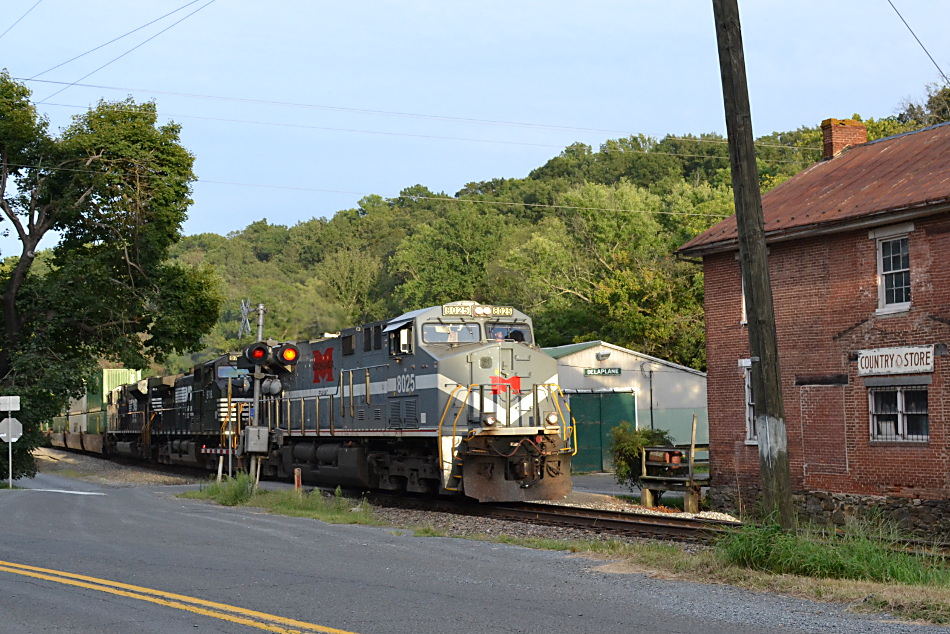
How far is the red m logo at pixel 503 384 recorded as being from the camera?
2146cm

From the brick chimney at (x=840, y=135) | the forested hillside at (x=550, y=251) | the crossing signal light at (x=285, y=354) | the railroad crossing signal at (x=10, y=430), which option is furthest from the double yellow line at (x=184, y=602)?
the forested hillside at (x=550, y=251)

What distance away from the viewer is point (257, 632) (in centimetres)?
846

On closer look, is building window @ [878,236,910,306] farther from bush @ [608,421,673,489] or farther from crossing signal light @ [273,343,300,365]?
crossing signal light @ [273,343,300,365]

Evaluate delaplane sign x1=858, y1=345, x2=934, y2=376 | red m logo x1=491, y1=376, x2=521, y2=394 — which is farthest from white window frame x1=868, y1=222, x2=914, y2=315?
red m logo x1=491, y1=376, x2=521, y2=394

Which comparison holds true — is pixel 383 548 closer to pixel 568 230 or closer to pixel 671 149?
pixel 568 230

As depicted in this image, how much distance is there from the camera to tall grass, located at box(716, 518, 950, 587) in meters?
10.6

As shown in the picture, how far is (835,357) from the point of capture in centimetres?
2164

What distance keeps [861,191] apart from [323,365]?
13.4 m

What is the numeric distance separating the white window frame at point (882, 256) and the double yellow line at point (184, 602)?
50.8ft

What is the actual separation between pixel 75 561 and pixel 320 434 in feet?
45.2

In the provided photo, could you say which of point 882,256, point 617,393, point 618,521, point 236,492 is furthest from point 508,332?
point 617,393

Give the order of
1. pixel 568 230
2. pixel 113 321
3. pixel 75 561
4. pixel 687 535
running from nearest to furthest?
pixel 75 561, pixel 687 535, pixel 113 321, pixel 568 230

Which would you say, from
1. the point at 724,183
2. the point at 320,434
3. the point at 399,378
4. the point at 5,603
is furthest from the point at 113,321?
the point at 724,183

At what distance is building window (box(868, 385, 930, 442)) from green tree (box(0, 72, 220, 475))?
2398cm
